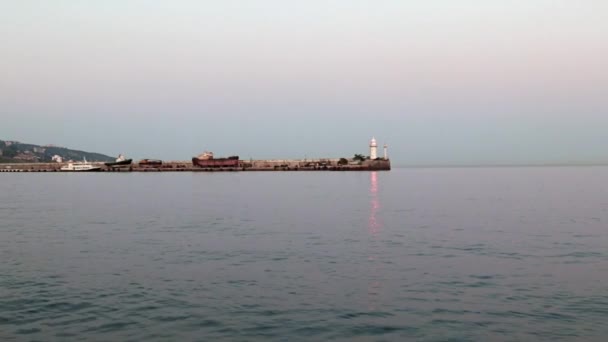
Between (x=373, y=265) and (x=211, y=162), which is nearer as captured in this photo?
(x=373, y=265)

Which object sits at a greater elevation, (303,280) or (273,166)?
(273,166)

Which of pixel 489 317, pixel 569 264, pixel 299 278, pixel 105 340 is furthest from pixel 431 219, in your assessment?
pixel 105 340

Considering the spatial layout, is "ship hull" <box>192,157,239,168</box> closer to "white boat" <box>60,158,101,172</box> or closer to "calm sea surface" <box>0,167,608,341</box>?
"white boat" <box>60,158,101,172</box>

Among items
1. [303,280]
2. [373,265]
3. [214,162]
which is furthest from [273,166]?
[303,280]

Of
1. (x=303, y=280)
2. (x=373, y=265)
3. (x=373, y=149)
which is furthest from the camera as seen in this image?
(x=373, y=149)

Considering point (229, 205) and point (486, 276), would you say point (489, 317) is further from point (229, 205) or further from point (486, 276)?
point (229, 205)

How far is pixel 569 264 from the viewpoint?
20.5 m

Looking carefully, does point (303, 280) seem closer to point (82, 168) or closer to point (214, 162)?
point (214, 162)

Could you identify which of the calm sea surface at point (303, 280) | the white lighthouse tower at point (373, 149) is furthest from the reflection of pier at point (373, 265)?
the white lighthouse tower at point (373, 149)

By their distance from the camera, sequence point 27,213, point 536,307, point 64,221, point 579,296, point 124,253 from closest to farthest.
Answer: point 536,307 < point 579,296 < point 124,253 < point 64,221 < point 27,213

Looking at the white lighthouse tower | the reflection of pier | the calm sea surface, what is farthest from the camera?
the white lighthouse tower

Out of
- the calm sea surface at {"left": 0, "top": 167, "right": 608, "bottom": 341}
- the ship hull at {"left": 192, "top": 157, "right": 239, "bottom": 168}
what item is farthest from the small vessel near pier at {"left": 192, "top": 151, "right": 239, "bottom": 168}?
the calm sea surface at {"left": 0, "top": 167, "right": 608, "bottom": 341}

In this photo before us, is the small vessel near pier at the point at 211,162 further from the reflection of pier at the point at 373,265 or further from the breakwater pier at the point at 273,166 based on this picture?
the reflection of pier at the point at 373,265

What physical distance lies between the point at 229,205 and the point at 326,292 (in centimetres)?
3322
